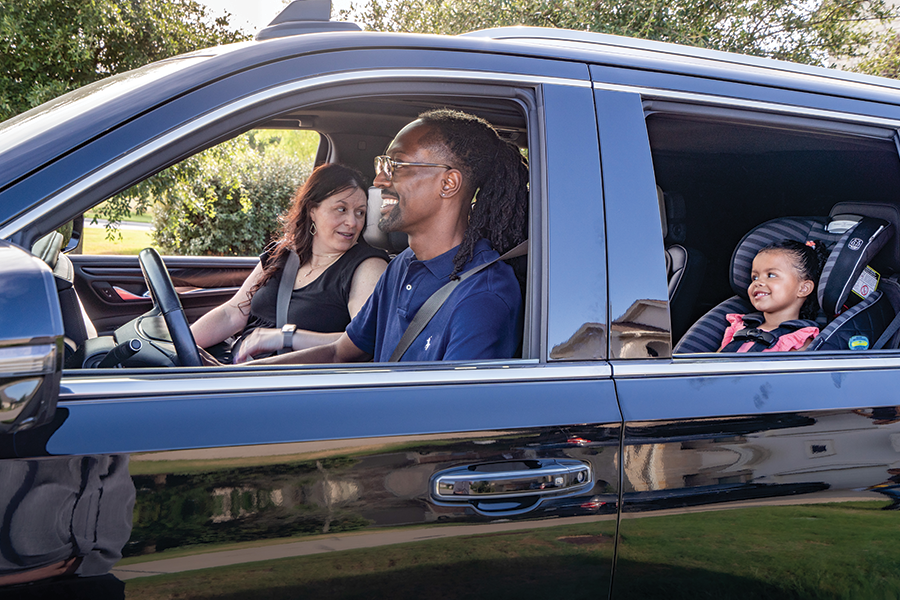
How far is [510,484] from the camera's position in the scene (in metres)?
1.23

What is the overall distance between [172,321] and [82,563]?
80 centimetres

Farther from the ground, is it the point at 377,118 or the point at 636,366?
the point at 377,118

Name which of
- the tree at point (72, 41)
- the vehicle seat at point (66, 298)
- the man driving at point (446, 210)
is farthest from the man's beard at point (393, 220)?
the tree at point (72, 41)

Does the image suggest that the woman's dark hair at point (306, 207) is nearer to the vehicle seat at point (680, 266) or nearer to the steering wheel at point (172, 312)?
the steering wheel at point (172, 312)

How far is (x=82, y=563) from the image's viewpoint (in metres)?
1.04

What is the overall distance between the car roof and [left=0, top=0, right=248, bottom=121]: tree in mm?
5196

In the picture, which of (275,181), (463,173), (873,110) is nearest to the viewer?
(873,110)

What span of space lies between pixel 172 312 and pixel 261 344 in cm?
90

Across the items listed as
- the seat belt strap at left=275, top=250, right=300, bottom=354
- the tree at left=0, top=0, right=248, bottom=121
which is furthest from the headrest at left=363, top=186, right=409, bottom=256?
the tree at left=0, top=0, right=248, bottom=121

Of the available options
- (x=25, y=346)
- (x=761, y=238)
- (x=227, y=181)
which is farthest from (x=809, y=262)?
(x=227, y=181)

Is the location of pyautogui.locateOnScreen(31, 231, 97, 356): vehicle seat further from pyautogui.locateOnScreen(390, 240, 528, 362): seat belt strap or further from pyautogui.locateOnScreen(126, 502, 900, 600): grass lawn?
pyautogui.locateOnScreen(126, 502, 900, 600): grass lawn

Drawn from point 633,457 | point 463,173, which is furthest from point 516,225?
point 633,457

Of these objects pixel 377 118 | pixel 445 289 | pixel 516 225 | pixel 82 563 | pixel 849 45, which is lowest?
pixel 82 563

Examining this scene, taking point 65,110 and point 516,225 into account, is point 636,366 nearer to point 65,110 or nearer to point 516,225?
point 516,225
